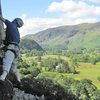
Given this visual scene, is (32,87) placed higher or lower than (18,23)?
lower

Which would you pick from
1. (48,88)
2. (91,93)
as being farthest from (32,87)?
(91,93)

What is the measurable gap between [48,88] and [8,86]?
48.2m

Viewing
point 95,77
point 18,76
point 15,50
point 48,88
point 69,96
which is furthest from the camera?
point 95,77

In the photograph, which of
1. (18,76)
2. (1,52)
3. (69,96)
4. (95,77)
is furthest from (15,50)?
(95,77)

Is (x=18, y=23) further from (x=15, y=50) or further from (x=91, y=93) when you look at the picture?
(x=91, y=93)

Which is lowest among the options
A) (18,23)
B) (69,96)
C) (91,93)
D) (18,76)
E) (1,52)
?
(91,93)

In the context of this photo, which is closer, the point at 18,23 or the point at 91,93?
the point at 18,23

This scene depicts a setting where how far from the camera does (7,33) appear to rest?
57.1 feet

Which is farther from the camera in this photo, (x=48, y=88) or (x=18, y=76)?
(x=48, y=88)

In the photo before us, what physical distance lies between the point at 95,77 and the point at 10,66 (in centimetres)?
18195

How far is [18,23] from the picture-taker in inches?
701

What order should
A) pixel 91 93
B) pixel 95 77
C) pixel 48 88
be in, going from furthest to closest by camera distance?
pixel 95 77 → pixel 91 93 → pixel 48 88

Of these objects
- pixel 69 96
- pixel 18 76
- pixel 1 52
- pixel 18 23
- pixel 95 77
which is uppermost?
pixel 18 23

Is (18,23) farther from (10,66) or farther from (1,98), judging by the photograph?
(1,98)
